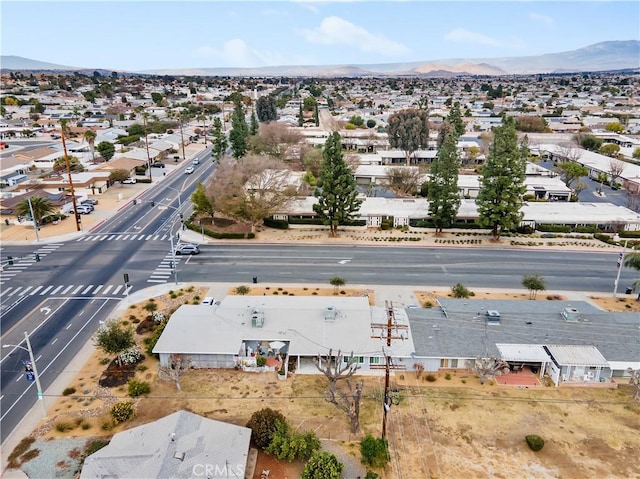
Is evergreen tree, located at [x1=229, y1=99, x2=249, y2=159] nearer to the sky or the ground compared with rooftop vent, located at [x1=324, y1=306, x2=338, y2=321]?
nearer to the sky

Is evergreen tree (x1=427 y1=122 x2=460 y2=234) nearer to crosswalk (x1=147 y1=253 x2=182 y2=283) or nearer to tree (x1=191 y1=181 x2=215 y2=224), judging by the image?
tree (x1=191 y1=181 x2=215 y2=224)

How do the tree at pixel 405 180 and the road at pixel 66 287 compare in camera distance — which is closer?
the road at pixel 66 287

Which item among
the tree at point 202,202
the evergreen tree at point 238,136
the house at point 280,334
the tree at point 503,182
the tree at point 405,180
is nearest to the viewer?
the house at point 280,334

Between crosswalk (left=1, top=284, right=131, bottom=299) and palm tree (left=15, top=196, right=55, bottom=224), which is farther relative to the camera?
palm tree (left=15, top=196, right=55, bottom=224)

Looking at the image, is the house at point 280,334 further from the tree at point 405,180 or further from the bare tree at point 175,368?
the tree at point 405,180

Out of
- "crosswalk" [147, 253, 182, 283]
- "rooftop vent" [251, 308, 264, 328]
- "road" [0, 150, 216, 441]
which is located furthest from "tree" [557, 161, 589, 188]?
"rooftop vent" [251, 308, 264, 328]

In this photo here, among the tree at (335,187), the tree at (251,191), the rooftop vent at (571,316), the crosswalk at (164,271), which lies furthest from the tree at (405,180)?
the rooftop vent at (571,316)
